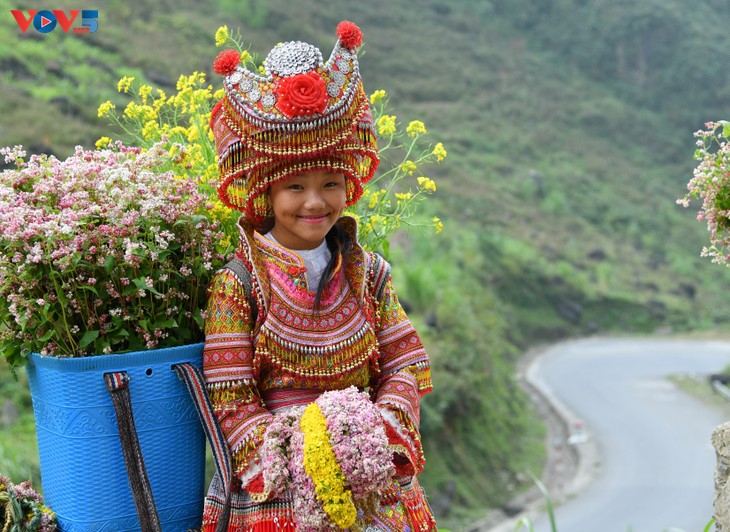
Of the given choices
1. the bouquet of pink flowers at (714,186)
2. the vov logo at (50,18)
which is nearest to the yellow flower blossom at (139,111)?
the bouquet of pink flowers at (714,186)

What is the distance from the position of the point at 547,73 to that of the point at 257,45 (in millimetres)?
14271

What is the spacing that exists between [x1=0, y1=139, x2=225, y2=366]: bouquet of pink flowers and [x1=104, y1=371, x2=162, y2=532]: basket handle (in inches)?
3.7

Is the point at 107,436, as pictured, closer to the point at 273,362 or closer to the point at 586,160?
the point at 273,362

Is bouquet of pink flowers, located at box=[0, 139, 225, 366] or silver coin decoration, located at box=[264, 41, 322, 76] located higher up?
silver coin decoration, located at box=[264, 41, 322, 76]

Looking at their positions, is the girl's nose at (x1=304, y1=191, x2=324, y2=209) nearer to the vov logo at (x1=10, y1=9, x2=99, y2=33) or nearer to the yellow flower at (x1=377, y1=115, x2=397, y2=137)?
the yellow flower at (x1=377, y1=115, x2=397, y2=137)

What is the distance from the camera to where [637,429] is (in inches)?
597

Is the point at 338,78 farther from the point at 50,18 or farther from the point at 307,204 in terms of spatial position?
the point at 50,18

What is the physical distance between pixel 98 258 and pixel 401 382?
83cm

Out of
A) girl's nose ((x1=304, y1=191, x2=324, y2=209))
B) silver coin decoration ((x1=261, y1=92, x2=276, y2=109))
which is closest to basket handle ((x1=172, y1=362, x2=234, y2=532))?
girl's nose ((x1=304, y1=191, x2=324, y2=209))

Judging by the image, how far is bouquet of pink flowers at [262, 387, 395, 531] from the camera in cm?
201

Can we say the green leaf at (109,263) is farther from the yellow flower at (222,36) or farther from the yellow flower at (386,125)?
the yellow flower at (386,125)

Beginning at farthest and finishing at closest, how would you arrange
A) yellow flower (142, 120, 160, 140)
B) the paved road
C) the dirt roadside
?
the paved road
the dirt roadside
yellow flower (142, 120, 160, 140)

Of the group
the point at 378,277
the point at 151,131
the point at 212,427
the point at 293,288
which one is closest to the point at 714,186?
the point at 378,277

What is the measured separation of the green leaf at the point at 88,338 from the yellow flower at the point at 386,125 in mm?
1208
